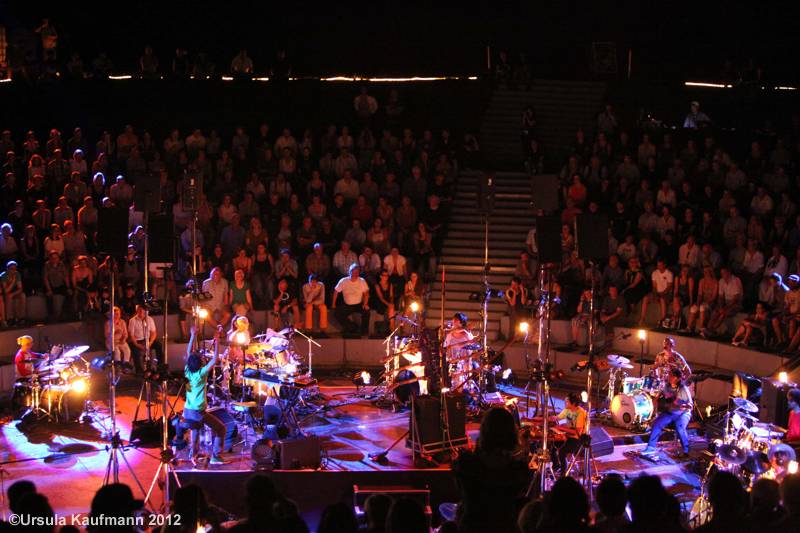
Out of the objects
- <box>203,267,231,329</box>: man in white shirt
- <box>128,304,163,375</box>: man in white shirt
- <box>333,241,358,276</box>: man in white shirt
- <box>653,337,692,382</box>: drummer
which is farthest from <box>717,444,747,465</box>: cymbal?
<box>128,304,163,375</box>: man in white shirt

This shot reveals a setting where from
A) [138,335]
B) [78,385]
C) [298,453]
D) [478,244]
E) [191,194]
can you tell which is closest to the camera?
[298,453]

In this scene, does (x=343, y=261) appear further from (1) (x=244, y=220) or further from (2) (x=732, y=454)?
(2) (x=732, y=454)

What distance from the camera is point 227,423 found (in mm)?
12031

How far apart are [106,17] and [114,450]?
1768 centimetres

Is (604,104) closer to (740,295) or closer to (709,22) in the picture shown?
(709,22)

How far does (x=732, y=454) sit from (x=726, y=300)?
6.63 m

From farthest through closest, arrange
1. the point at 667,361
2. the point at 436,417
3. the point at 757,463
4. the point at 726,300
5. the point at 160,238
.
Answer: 1. the point at 726,300
2. the point at 667,361
3. the point at 436,417
4. the point at 160,238
5. the point at 757,463

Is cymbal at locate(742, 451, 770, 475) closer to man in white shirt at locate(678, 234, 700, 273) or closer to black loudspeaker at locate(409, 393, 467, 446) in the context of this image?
black loudspeaker at locate(409, 393, 467, 446)

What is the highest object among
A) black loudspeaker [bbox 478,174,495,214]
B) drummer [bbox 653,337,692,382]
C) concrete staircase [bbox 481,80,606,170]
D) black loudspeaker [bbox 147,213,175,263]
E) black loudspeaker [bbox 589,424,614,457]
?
concrete staircase [bbox 481,80,606,170]

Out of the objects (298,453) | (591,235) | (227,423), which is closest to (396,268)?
(227,423)

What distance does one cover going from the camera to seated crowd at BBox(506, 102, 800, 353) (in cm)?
1686

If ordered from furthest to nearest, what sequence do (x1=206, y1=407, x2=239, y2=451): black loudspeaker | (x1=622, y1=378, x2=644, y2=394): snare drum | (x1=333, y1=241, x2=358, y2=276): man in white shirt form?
1. (x1=333, y1=241, x2=358, y2=276): man in white shirt
2. (x1=622, y1=378, x2=644, y2=394): snare drum
3. (x1=206, y1=407, x2=239, y2=451): black loudspeaker

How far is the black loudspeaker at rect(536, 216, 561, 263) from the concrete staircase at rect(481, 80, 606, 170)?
490 inches

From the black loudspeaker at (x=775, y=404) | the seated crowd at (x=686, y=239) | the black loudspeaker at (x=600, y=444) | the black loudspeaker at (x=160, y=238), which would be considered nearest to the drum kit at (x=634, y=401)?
the black loudspeaker at (x=775, y=404)
